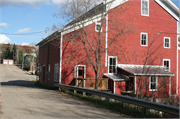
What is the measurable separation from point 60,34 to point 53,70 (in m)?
4.49

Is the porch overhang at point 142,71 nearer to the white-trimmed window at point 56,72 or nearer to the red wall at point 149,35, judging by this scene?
the red wall at point 149,35

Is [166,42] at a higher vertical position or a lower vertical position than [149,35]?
lower

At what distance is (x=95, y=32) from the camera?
1838cm

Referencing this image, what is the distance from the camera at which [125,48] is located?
19094 mm

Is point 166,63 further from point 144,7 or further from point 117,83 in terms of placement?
point 117,83

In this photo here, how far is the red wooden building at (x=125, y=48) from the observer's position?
1723cm

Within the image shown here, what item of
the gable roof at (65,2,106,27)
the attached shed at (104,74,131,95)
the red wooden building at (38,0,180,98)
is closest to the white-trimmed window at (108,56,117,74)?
the red wooden building at (38,0,180,98)

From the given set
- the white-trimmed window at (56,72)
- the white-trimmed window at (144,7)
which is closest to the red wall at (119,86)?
the white-trimmed window at (56,72)

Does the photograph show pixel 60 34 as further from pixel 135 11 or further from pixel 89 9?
pixel 135 11

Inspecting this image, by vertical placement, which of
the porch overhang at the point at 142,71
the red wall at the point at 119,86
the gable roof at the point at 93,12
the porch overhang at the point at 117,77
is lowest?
the red wall at the point at 119,86

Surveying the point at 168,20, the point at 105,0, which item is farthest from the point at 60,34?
the point at 168,20

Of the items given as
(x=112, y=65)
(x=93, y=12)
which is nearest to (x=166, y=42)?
(x=112, y=65)

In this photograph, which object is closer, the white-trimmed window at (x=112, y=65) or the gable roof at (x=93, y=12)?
the gable roof at (x=93, y=12)

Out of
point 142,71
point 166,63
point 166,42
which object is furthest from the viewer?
point 166,42
